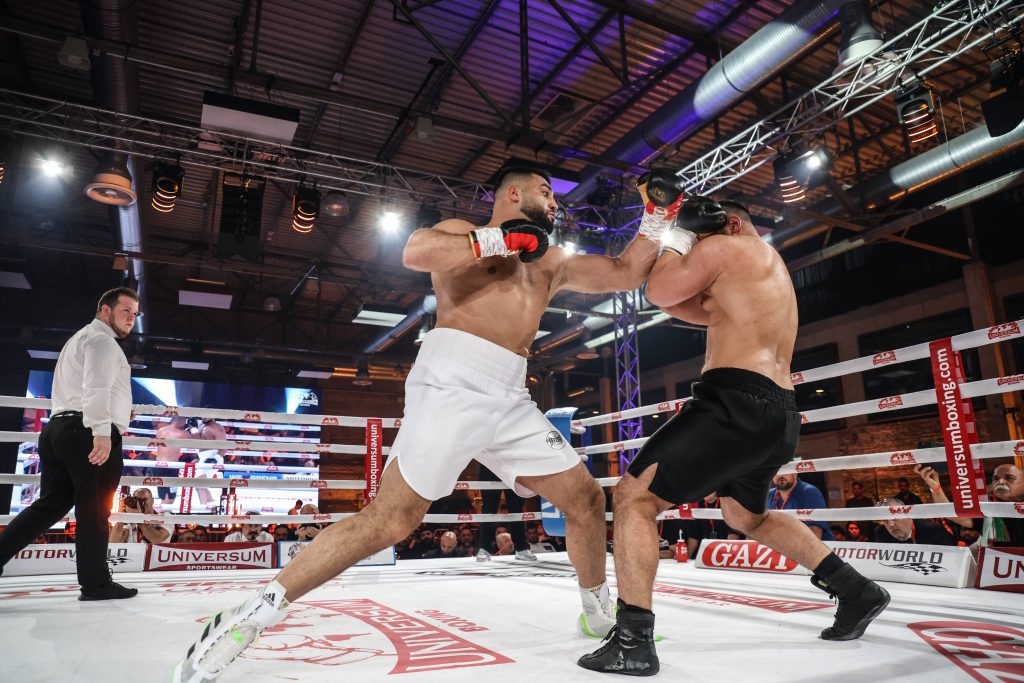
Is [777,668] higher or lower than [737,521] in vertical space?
lower

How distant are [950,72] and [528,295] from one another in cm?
853

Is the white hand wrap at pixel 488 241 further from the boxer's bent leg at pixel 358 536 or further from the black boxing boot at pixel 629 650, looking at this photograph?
the black boxing boot at pixel 629 650

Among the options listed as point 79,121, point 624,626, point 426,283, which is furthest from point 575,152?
point 624,626

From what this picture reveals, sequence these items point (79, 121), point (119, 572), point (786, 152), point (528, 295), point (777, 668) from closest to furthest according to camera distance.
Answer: point (777, 668) < point (528, 295) < point (119, 572) < point (79, 121) < point (786, 152)

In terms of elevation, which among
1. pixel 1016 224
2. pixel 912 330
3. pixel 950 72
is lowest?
pixel 912 330

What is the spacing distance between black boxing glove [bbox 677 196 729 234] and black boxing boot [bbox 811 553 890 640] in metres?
1.11

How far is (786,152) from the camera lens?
779 cm

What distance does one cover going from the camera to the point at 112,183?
6988mm

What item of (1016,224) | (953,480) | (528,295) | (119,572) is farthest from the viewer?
(1016,224)

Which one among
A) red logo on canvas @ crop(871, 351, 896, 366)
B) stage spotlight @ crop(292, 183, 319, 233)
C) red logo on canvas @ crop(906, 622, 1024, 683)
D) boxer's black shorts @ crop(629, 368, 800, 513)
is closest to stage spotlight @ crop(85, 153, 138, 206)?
stage spotlight @ crop(292, 183, 319, 233)

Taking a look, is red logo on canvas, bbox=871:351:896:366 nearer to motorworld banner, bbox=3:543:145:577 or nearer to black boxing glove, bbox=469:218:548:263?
black boxing glove, bbox=469:218:548:263

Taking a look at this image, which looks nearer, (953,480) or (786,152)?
(953,480)

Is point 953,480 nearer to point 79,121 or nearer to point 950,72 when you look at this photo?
point 950,72

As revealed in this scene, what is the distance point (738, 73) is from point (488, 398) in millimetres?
5541
